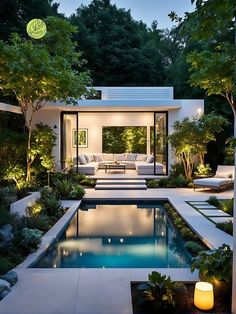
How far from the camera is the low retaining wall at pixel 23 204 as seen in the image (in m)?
7.12

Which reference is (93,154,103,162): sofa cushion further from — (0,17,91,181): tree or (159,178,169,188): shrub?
(0,17,91,181): tree

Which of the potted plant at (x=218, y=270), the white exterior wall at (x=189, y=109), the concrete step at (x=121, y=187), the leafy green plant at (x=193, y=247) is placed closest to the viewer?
the potted plant at (x=218, y=270)

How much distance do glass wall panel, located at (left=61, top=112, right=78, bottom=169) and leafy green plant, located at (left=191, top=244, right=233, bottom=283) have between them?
35.5ft

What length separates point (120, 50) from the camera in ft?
79.7

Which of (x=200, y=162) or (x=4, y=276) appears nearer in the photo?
(x=4, y=276)

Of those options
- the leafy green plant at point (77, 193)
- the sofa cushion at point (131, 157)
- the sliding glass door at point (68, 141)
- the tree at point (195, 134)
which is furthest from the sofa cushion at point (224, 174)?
the sofa cushion at point (131, 157)

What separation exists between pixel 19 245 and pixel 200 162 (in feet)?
32.8

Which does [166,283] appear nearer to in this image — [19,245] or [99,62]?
[19,245]

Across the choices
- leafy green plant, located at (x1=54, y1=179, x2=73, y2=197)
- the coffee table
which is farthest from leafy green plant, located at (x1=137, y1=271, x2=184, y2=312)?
the coffee table

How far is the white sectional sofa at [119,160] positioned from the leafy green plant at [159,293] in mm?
11330

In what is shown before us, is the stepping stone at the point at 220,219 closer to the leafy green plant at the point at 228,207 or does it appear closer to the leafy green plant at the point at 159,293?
the leafy green plant at the point at 228,207

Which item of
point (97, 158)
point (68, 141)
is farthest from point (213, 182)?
point (97, 158)

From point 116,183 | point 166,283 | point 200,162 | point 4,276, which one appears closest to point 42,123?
point 116,183

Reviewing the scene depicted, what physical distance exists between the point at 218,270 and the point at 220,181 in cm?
864
